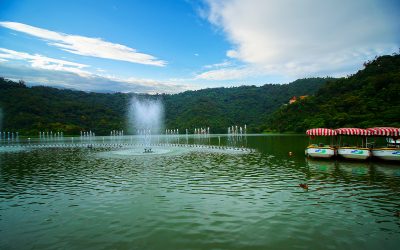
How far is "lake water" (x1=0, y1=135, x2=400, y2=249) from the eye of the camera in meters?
11.1

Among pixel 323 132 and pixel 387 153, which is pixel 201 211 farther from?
pixel 323 132

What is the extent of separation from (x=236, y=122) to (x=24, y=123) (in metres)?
129

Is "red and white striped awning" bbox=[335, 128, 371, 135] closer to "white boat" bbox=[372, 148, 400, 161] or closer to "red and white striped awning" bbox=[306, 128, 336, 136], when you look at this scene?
"red and white striped awning" bbox=[306, 128, 336, 136]

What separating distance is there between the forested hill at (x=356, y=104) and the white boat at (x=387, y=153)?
4176cm

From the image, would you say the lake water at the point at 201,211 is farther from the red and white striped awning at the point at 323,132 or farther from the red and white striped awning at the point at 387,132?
the red and white striped awning at the point at 323,132

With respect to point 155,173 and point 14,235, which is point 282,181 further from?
point 14,235

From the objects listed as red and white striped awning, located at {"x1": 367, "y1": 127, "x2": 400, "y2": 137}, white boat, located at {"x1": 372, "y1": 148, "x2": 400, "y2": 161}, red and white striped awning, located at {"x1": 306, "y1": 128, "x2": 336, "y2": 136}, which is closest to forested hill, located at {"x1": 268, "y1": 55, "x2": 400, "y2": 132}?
red and white striped awning, located at {"x1": 367, "y1": 127, "x2": 400, "y2": 137}

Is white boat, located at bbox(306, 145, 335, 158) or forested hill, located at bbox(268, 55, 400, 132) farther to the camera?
forested hill, located at bbox(268, 55, 400, 132)

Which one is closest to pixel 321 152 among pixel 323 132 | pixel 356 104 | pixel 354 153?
pixel 354 153

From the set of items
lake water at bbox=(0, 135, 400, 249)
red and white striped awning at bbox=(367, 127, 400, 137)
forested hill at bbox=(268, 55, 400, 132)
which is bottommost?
lake water at bbox=(0, 135, 400, 249)

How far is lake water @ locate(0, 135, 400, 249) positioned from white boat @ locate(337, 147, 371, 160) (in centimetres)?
853

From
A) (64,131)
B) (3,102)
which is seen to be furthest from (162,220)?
(3,102)

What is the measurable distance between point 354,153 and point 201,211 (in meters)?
28.7

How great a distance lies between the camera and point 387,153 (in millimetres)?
33406
